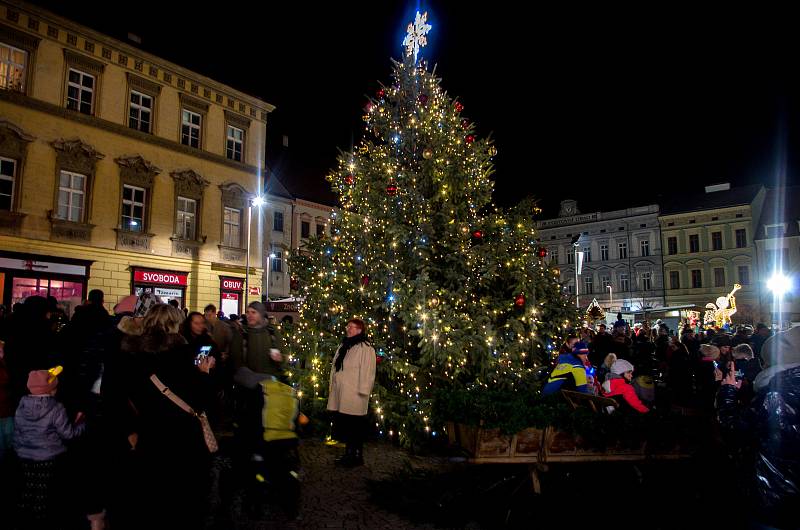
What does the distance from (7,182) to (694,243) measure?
5643 centimetres

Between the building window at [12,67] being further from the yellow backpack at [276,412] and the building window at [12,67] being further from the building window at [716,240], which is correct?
the building window at [716,240]

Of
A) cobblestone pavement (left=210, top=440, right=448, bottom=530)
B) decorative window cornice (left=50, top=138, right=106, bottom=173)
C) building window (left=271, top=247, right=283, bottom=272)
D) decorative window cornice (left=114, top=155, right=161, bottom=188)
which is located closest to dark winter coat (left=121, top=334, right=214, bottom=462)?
cobblestone pavement (left=210, top=440, right=448, bottom=530)

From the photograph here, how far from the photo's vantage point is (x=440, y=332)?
8.38 m

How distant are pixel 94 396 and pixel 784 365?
5.41 meters

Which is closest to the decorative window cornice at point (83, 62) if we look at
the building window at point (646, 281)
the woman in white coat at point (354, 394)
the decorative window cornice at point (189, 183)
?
the decorative window cornice at point (189, 183)

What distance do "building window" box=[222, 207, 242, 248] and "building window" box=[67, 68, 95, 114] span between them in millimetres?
7469

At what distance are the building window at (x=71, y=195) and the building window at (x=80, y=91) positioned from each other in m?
2.61

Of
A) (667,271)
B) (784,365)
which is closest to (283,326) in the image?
(784,365)

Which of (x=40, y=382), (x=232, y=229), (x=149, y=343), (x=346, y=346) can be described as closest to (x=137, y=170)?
(x=232, y=229)

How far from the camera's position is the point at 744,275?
5259 centimetres

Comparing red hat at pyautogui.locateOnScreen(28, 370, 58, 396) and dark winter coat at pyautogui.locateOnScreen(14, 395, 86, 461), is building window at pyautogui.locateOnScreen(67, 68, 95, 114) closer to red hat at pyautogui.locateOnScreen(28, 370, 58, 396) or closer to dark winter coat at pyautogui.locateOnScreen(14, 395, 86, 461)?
red hat at pyautogui.locateOnScreen(28, 370, 58, 396)

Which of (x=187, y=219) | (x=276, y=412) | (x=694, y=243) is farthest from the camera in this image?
(x=694, y=243)

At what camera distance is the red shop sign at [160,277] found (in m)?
22.8

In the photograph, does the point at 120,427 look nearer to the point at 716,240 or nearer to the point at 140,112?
the point at 140,112
